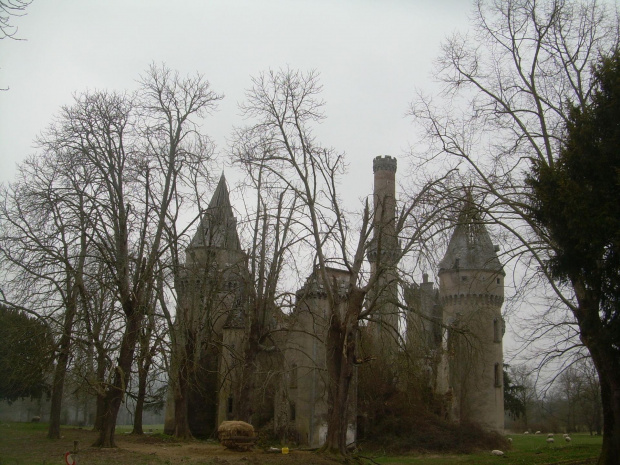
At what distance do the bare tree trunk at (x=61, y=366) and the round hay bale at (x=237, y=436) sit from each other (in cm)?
565

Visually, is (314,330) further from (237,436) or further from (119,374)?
(119,374)

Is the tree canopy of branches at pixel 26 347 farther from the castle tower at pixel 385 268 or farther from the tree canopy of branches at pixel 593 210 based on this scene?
the tree canopy of branches at pixel 593 210

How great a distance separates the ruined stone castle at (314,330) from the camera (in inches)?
695

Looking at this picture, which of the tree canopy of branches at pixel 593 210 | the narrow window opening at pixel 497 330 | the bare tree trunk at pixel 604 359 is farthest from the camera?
the narrow window opening at pixel 497 330

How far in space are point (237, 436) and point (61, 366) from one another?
272 inches

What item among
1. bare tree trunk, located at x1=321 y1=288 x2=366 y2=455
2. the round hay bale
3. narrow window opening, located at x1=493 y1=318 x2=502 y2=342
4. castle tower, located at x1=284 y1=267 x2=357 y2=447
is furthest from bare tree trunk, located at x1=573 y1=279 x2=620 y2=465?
narrow window opening, located at x1=493 y1=318 x2=502 y2=342

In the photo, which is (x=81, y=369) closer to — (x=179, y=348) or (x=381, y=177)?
(x=179, y=348)

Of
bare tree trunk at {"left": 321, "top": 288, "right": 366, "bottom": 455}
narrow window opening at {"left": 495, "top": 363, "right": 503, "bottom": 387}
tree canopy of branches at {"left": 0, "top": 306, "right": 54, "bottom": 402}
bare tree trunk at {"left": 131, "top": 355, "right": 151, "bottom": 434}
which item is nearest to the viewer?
bare tree trunk at {"left": 321, "top": 288, "right": 366, "bottom": 455}

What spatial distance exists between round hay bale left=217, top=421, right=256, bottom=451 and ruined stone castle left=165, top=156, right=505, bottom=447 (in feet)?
4.01

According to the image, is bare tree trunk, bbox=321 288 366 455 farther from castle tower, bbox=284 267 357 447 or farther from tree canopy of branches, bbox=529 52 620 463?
castle tower, bbox=284 267 357 447

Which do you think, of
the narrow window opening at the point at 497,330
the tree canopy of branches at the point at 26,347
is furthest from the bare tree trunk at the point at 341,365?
the narrow window opening at the point at 497,330

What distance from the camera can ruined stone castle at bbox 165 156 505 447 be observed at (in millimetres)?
17641

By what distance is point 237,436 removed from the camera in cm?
1942

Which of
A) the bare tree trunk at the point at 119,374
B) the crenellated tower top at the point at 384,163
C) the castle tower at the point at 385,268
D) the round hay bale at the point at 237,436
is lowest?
the round hay bale at the point at 237,436
